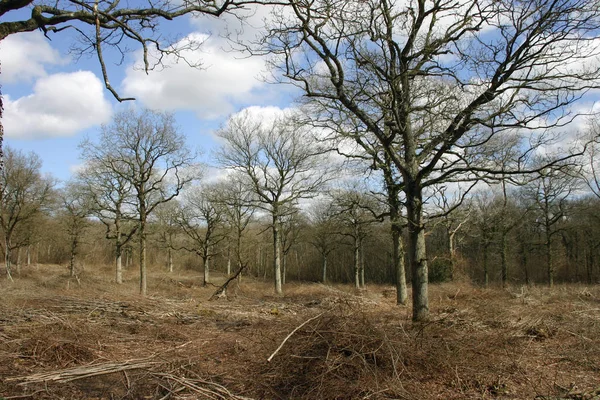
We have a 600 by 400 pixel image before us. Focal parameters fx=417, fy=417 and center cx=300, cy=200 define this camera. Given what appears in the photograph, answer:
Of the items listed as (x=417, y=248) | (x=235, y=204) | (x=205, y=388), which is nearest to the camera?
(x=205, y=388)

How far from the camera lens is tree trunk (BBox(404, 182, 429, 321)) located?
30.2 ft

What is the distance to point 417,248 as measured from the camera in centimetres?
942

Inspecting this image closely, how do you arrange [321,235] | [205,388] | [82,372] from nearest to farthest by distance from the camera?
[205,388] → [82,372] → [321,235]

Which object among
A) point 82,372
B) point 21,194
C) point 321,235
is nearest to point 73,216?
point 21,194

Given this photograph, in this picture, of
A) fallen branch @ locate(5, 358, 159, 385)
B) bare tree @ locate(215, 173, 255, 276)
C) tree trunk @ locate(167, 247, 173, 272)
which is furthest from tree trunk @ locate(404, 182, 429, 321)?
tree trunk @ locate(167, 247, 173, 272)

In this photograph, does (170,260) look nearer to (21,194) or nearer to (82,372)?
(21,194)

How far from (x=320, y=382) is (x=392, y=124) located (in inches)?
221

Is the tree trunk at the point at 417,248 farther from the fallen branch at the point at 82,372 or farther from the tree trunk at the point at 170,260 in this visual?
the tree trunk at the point at 170,260

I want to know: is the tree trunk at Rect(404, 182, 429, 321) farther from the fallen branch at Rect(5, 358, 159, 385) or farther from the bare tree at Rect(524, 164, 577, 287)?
the bare tree at Rect(524, 164, 577, 287)

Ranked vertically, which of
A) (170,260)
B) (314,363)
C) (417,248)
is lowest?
(170,260)

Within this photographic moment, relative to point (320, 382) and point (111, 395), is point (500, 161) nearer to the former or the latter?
point (320, 382)

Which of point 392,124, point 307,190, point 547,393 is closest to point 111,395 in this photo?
point 547,393

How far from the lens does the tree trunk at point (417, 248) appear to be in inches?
363

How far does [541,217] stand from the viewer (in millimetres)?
36062
